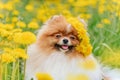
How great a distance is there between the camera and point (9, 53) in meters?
4.05

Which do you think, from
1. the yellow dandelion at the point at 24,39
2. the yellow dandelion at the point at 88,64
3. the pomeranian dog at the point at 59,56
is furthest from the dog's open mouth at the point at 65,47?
the yellow dandelion at the point at 24,39

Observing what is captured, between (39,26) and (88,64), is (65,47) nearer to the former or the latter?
(88,64)

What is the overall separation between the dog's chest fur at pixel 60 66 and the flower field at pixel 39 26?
118 mm

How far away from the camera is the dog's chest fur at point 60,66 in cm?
507

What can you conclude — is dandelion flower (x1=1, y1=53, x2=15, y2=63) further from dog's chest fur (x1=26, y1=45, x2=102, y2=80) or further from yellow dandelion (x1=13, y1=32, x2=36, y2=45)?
dog's chest fur (x1=26, y1=45, x2=102, y2=80)

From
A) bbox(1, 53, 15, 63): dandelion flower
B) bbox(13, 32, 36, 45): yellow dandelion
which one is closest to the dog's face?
bbox(13, 32, 36, 45): yellow dandelion

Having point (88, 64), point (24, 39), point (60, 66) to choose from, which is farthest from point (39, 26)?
point (24, 39)

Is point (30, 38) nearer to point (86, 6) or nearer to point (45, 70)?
point (45, 70)

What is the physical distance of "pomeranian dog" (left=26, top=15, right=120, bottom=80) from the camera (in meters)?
5.01

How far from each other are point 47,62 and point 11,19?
2.20m

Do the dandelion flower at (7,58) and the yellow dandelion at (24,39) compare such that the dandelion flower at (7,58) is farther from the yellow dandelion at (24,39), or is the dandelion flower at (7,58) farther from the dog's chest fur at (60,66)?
the dog's chest fur at (60,66)

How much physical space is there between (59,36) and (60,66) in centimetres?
31

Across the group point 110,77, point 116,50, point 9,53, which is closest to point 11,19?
point 116,50

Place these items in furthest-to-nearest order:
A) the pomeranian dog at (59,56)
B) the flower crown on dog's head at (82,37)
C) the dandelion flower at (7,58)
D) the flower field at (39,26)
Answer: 1. the pomeranian dog at (59,56)
2. the flower crown on dog's head at (82,37)
3. the flower field at (39,26)
4. the dandelion flower at (7,58)
